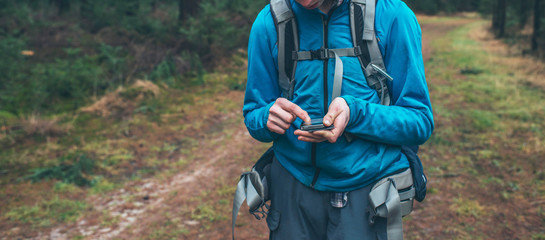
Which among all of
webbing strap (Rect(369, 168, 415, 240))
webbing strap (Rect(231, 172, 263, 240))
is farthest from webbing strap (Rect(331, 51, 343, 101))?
webbing strap (Rect(231, 172, 263, 240))

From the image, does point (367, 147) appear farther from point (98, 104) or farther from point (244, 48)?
point (244, 48)

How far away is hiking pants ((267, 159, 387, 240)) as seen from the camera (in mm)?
1720

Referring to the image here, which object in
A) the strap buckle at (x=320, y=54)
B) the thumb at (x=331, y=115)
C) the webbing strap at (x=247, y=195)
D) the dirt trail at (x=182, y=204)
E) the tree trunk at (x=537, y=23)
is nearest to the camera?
the thumb at (x=331, y=115)

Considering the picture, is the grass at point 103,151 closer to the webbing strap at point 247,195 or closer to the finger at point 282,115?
the webbing strap at point 247,195

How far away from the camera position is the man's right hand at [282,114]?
1591mm

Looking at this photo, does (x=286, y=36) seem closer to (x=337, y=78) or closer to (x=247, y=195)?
(x=337, y=78)

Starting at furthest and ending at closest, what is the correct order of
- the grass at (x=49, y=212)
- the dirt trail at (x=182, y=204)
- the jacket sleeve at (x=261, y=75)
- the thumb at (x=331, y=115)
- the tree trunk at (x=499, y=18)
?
the tree trunk at (x=499, y=18) < the grass at (x=49, y=212) < the dirt trail at (x=182, y=204) < the jacket sleeve at (x=261, y=75) < the thumb at (x=331, y=115)

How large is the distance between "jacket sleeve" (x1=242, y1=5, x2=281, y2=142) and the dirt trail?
269 centimetres

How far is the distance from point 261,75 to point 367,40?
479mm

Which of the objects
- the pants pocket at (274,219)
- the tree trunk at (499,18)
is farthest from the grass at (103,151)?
the tree trunk at (499,18)

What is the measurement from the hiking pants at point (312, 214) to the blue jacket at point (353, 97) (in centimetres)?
6

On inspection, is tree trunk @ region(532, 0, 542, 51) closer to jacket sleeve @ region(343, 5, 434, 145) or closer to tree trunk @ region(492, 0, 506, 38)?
tree trunk @ region(492, 0, 506, 38)

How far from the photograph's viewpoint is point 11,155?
19.9 ft

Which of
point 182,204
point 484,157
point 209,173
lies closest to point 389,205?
point 182,204
